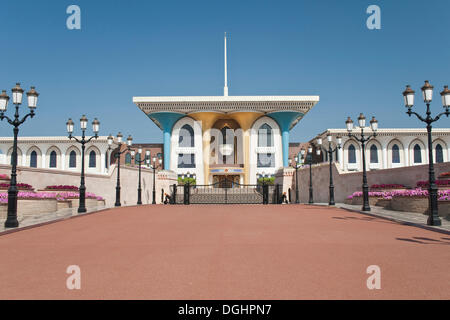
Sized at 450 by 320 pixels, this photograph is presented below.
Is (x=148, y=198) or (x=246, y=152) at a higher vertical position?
(x=246, y=152)

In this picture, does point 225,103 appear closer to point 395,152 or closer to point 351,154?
point 351,154

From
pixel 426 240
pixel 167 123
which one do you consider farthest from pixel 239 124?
pixel 426 240

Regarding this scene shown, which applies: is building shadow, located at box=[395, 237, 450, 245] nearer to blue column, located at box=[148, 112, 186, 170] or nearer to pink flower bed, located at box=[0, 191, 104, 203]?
pink flower bed, located at box=[0, 191, 104, 203]

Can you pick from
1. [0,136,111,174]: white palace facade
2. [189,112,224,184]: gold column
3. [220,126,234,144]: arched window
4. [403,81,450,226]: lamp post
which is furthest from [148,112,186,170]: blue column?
[403,81,450,226]: lamp post

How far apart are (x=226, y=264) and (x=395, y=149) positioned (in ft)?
184

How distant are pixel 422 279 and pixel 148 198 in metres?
37.9

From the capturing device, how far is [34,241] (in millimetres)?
7801

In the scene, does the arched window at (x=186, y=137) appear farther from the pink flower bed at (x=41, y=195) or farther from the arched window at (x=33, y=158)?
the pink flower bed at (x=41, y=195)

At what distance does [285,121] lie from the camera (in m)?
52.7

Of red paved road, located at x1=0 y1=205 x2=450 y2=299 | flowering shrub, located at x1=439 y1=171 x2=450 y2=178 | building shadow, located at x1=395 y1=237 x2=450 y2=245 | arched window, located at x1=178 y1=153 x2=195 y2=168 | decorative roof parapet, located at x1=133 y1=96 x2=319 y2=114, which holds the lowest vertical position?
building shadow, located at x1=395 y1=237 x2=450 y2=245

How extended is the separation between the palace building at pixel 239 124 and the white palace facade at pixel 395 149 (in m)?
6.99

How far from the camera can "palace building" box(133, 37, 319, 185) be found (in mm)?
50469
